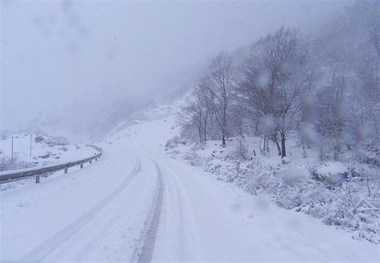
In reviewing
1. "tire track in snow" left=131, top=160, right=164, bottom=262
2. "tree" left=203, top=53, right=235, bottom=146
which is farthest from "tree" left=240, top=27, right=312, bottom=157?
"tire track in snow" left=131, top=160, right=164, bottom=262

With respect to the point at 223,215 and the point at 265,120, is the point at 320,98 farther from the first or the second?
the point at 223,215

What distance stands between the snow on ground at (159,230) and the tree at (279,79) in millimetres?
17458

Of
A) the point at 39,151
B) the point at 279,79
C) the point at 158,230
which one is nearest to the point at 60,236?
the point at 158,230

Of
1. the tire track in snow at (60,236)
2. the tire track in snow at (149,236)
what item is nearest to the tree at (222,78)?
the tire track in snow at (149,236)

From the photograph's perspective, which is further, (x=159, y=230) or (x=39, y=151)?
(x=39, y=151)

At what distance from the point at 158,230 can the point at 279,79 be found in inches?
922

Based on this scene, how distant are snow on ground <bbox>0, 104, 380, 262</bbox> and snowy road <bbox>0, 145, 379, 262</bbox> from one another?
0.06ft

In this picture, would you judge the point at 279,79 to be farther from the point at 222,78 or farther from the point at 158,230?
the point at 158,230

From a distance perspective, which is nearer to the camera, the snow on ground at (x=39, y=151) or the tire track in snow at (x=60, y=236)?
the tire track in snow at (x=60, y=236)

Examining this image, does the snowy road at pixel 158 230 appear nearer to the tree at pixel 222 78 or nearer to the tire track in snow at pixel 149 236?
the tire track in snow at pixel 149 236

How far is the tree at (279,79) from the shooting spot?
2739cm

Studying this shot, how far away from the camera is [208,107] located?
47.7 metres

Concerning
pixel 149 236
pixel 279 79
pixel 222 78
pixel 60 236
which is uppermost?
pixel 222 78

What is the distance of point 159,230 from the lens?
25.0ft
